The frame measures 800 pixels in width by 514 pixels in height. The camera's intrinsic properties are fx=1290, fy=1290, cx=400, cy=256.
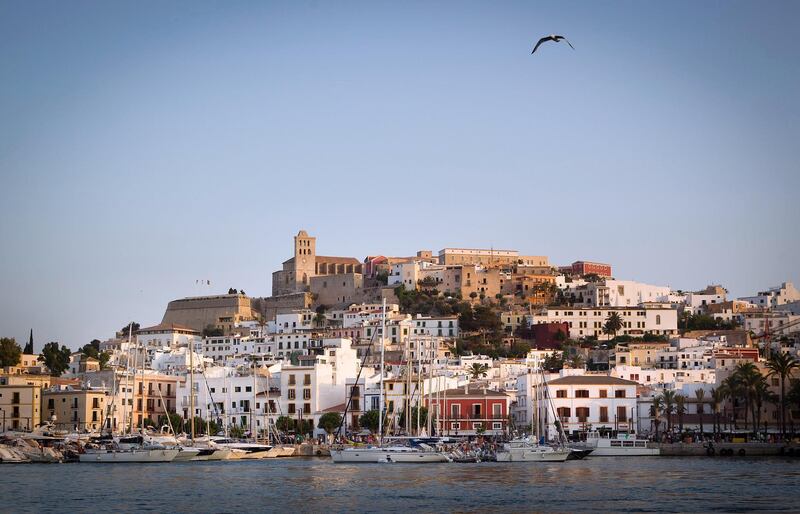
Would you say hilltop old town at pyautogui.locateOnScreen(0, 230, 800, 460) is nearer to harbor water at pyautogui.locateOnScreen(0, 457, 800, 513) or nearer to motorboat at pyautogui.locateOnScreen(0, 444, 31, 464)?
motorboat at pyautogui.locateOnScreen(0, 444, 31, 464)

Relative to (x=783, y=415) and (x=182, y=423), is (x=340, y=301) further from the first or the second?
(x=783, y=415)

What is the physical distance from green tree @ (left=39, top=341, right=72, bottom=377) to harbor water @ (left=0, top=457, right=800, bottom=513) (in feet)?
139

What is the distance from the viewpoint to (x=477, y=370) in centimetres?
10456

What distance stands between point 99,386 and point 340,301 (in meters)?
62.7

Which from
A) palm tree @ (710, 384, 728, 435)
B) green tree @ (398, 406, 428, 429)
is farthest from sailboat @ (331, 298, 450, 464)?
palm tree @ (710, 384, 728, 435)

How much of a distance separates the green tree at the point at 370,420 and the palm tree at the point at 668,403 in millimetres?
18841

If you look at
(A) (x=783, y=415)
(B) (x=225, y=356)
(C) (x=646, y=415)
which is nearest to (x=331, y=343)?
(B) (x=225, y=356)

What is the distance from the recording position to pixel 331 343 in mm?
119312

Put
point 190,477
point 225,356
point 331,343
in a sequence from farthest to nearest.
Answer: point 225,356
point 331,343
point 190,477

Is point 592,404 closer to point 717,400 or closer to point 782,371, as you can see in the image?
point 717,400

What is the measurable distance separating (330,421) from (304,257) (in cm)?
8312

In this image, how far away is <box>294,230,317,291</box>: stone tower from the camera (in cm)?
16450

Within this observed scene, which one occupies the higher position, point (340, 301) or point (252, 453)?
point (340, 301)

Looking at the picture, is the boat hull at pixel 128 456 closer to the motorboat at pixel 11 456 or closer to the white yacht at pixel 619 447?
the motorboat at pixel 11 456
